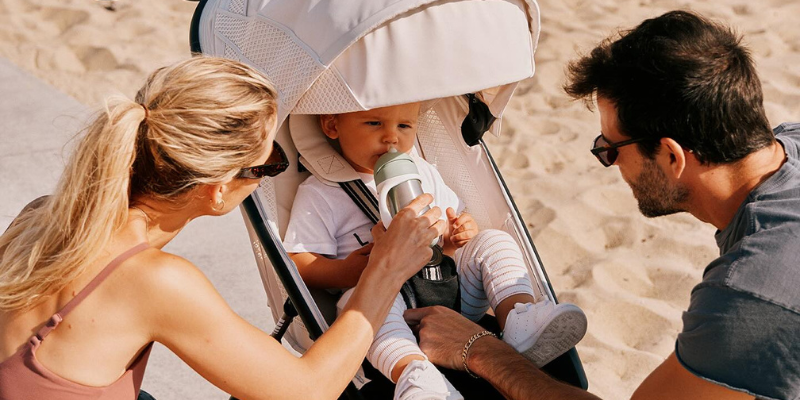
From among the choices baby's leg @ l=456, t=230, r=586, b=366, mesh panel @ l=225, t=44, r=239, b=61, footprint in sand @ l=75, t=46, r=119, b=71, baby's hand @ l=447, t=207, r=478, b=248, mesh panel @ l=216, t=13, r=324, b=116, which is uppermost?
mesh panel @ l=216, t=13, r=324, b=116

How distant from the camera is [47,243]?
181 centimetres

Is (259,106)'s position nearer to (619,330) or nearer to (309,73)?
(309,73)

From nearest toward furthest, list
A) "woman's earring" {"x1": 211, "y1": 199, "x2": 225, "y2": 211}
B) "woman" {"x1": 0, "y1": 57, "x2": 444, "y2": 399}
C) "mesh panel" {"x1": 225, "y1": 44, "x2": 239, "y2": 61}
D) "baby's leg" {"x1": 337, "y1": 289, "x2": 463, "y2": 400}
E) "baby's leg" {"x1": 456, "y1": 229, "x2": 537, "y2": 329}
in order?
"woman" {"x1": 0, "y1": 57, "x2": 444, "y2": 399}
"woman's earring" {"x1": 211, "y1": 199, "x2": 225, "y2": 211}
"baby's leg" {"x1": 337, "y1": 289, "x2": 463, "y2": 400}
"mesh panel" {"x1": 225, "y1": 44, "x2": 239, "y2": 61}
"baby's leg" {"x1": 456, "y1": 229, "x2": 537, "y2": 329}

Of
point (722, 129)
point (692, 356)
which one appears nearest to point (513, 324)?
point (692, 356)

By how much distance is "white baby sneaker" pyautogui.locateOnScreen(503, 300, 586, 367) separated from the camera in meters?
2.21

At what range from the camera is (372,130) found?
261cm

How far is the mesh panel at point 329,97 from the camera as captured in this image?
226 cm

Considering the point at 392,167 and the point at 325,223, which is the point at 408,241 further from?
the point at 325,223

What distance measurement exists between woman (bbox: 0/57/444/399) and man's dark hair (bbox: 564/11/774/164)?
92cm

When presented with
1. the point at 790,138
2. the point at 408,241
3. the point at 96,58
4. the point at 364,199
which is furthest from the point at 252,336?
the point at 96,58

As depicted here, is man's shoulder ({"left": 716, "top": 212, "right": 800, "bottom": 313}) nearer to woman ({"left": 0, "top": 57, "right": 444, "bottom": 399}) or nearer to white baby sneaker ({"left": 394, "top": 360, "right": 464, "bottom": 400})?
white baby sneaker ({"left": 394, "top": 360, "right": 464, "bottom": 400})

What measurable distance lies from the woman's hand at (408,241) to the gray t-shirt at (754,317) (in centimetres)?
69

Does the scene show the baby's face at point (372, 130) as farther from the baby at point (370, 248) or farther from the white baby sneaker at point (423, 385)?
the white baby sneaker at point (423, 385)

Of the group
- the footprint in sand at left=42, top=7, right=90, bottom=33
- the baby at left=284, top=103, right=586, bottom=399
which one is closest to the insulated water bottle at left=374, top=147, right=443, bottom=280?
the baby at left=284, top=103, right=586, bottom=399
